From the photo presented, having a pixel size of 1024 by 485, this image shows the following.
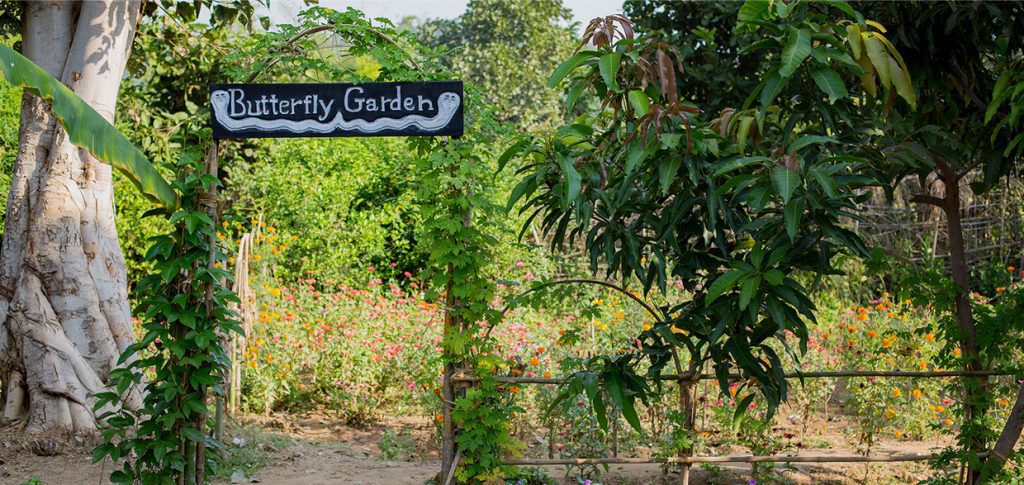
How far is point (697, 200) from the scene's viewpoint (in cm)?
348

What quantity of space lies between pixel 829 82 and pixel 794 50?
211 mm

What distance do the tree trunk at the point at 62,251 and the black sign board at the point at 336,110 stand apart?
205 centimetres

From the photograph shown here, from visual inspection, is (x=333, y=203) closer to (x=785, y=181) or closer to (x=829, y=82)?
(x=829, y=82)

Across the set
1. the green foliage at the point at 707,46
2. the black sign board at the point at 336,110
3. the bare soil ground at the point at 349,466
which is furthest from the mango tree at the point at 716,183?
the green foliage at the point at 707,46

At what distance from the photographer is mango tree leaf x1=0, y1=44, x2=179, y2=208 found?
329 cm

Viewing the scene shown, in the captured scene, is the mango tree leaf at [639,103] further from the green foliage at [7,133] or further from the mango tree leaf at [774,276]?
the green foliage at [7,133]

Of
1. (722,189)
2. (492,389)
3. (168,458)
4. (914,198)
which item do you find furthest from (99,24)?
(914,198)

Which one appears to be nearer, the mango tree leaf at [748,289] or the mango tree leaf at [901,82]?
the mango tree leaf at [748,289]

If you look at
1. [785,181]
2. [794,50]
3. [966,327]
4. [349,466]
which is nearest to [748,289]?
[785,181]

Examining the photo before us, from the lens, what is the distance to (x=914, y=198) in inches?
171

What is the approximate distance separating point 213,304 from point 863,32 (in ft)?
9.46

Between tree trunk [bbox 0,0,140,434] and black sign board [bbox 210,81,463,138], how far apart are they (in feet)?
6.72

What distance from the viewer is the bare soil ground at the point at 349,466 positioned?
4801 mm

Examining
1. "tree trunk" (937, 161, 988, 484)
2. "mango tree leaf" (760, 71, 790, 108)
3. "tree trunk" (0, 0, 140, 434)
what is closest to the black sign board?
"mango tree leaf" (760, 71, 790, 108)
